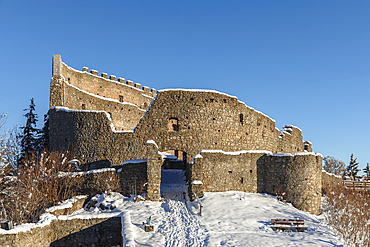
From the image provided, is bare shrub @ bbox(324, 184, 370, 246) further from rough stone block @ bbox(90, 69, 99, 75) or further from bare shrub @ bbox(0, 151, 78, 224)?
rough stone block @ bbox(90, 69, 99, 75)

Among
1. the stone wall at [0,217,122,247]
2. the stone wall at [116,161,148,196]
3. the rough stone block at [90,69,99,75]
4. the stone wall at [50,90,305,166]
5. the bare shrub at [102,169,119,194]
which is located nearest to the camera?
the stone wall at [0,217,122,247]

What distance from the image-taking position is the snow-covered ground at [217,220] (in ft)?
42.3

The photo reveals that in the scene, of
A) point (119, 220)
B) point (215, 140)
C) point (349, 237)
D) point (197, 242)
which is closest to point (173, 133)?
point (215, 140)

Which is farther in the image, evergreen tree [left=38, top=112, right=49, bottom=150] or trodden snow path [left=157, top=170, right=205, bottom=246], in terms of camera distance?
evergreen tree [left=38, top=112, right=49, bottom=150]

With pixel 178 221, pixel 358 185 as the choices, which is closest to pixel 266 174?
pixel 178 221

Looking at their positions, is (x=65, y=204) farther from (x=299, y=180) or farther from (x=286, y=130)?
(x=286, y=130)

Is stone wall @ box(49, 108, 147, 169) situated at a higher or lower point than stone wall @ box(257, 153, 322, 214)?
higher

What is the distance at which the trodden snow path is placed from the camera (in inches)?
509

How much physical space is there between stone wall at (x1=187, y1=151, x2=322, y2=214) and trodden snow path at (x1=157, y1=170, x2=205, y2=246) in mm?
1418

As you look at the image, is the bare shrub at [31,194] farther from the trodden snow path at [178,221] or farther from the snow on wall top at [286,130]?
the snow on wall top at [286,130]

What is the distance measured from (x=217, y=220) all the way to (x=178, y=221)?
6.94 feet

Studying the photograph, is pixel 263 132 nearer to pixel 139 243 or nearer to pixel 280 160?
pixel 280 160

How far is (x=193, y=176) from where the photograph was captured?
19.2 m

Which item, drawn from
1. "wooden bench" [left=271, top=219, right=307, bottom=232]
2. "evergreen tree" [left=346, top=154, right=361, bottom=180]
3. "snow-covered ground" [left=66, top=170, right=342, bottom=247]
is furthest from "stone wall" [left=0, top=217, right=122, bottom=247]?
"evergreen tree" [left=346, top=154, right=361, bottom=180]
